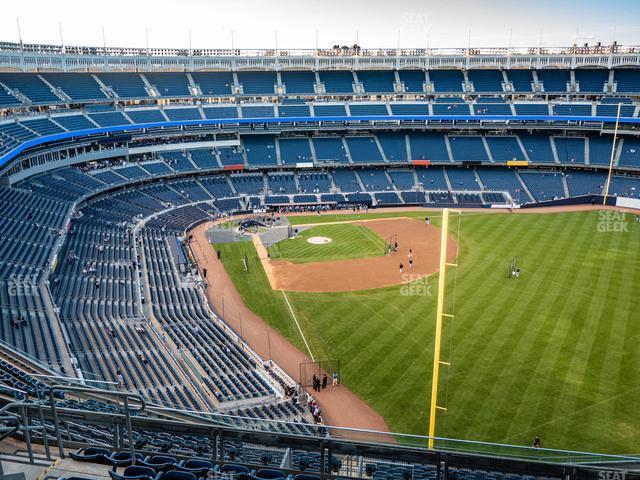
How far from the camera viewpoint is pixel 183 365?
88.5ft

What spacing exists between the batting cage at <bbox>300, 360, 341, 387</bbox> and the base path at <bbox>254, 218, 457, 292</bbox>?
36.6 ft

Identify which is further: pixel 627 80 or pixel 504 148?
pixel 504 148

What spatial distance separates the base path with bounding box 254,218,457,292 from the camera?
3994 cm

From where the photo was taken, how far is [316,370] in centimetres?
2773

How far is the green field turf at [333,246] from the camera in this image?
4731cm

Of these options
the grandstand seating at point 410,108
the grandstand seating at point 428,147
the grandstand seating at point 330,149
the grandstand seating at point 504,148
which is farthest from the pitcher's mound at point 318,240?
the grandstand seating at point 504,148

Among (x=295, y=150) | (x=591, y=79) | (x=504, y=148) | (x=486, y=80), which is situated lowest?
(x=295, y=150)

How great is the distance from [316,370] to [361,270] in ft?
54.0

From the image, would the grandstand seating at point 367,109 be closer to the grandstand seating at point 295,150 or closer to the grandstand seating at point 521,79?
the grandstand seating at point 295,150

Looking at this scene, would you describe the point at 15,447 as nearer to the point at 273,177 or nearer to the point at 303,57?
the point at 273,177

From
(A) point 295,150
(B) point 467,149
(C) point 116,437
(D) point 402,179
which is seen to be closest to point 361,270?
(D) point 402,179

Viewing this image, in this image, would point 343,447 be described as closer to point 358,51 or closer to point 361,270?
point 361,270

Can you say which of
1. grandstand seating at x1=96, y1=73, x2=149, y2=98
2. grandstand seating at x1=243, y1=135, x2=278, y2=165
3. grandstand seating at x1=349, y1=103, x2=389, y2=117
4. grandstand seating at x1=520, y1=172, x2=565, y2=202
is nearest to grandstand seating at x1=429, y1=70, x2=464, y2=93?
grandstand seating at x1=349, y1=103, x2=389, y2=117

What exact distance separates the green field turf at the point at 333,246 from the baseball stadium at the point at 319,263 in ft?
1.30
